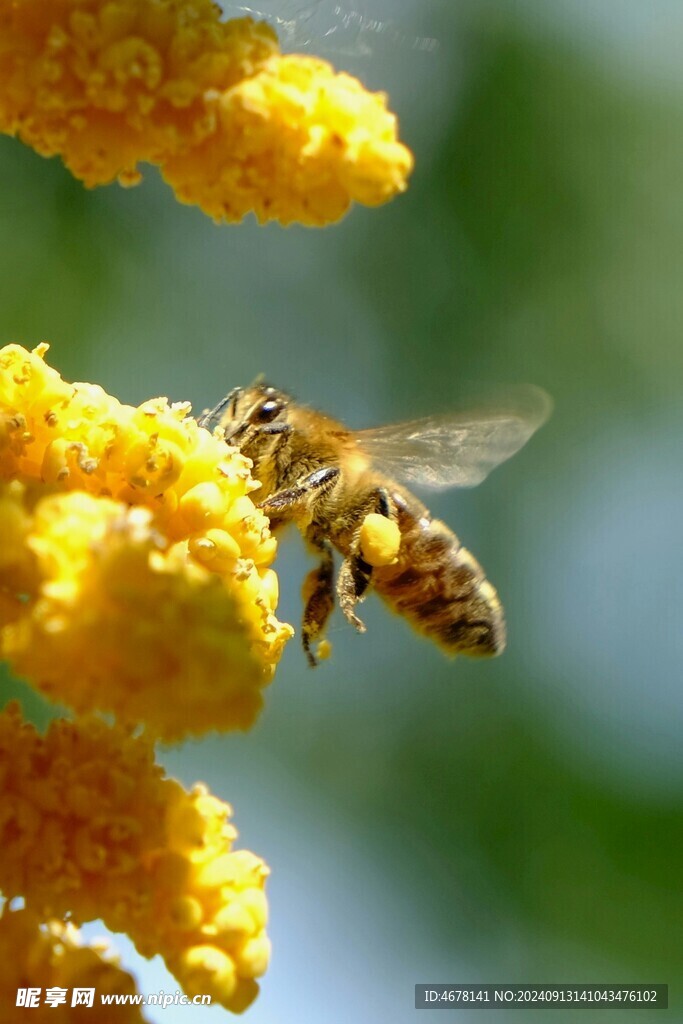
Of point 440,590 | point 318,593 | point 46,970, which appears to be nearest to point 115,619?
point 46,970

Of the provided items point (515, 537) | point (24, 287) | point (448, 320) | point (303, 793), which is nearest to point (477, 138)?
point (448, 320)

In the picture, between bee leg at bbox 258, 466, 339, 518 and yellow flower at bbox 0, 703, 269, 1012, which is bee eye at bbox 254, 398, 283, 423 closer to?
bee leg at bbox 258, 466, 339, 518

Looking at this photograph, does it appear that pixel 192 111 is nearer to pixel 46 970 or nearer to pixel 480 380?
Answer: pixel 46 970

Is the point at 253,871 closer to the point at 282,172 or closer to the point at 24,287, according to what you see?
the point at 282,172

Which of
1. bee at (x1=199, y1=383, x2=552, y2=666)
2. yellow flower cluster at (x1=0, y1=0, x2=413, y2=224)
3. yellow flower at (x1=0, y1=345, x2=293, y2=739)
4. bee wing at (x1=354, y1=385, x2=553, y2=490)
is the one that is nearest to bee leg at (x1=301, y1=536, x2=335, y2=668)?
bee at (x1=199, y1=383, x2=552, y2=666)

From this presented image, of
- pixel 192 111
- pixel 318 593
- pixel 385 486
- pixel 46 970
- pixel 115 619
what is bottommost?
pixel 46 970

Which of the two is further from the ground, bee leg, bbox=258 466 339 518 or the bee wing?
the bee wing
